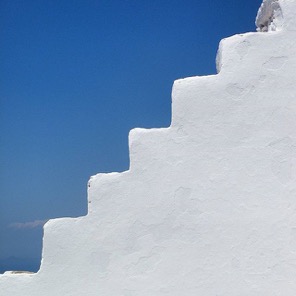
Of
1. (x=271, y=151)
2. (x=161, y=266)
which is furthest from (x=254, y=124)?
(x=161, y=266)

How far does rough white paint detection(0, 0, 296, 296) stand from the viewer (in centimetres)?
450

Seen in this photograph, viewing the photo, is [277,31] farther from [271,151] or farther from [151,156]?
[151,156]

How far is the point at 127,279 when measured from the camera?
4523mm

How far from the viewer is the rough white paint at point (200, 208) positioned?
4.50m

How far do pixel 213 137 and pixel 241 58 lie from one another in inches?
24.9

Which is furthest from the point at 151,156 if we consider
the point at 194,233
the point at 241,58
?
the point at 241,58

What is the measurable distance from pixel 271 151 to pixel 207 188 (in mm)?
541

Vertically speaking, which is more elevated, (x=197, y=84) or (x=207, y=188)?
(x=197, y=84)

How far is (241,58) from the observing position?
4.69 m

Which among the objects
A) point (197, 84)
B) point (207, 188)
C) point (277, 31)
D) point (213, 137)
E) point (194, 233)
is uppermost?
point (277, 31)

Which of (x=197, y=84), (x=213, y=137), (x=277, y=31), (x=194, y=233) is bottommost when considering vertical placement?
(x=194, y=233)

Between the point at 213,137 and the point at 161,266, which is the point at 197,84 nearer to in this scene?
the point at 213,137

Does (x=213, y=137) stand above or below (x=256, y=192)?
above

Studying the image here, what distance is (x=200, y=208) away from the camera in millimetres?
4535
